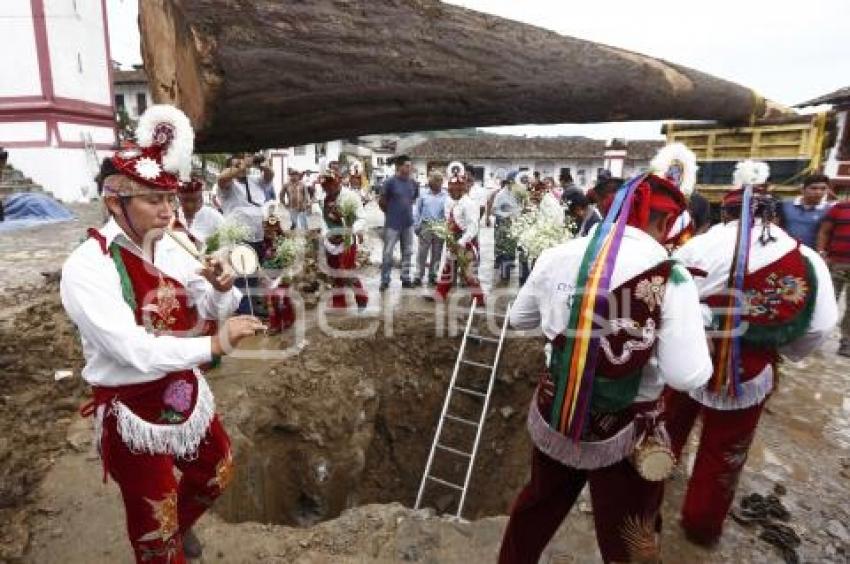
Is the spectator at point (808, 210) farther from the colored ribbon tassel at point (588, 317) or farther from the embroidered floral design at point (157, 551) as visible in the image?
the embroidered floral design at point (157, 551)

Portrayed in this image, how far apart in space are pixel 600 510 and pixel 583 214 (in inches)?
179

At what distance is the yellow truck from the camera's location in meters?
5.40

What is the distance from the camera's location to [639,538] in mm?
2301

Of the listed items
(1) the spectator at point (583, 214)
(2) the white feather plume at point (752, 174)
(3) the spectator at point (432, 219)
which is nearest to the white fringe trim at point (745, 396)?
(2) the white feather plume at point (752, 174)

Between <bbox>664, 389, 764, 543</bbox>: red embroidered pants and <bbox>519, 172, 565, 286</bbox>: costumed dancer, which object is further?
<bbox>519, 172, 565, 286</bbox>: costumed dancer

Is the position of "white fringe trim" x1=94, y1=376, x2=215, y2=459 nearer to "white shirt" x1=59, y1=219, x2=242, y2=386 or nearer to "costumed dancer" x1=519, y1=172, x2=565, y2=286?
"white shirt" x1=59, y1=219, x2=242, y2=386

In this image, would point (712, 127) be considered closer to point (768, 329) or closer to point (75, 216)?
point (768, 329)

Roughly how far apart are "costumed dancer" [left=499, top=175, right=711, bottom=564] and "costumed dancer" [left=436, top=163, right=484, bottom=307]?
464 cm

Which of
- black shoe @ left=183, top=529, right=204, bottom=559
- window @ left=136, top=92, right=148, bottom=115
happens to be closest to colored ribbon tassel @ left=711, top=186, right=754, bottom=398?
black shoe @ left=183, top=529, right=204, bottom=559

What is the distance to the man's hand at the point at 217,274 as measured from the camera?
8.32 ft

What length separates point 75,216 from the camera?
40.1 ft

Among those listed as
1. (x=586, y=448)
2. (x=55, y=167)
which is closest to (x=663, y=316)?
(x=586, y=448)

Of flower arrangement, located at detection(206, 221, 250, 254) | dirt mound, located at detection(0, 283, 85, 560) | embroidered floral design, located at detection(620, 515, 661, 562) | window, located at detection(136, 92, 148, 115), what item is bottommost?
dirt mound, located at detection(0, 283, 85, 560)

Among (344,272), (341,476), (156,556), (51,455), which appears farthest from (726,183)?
(51,455)
